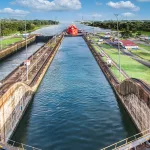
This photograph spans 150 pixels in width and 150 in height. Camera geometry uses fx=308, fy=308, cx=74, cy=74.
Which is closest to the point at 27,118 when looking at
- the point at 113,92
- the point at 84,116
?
the point at 84,116

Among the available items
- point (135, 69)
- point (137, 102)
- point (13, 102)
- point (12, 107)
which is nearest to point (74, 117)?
point (13, 102)

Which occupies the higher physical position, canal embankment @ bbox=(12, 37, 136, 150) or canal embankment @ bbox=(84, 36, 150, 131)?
canal embankment @ bbox=(84, 36, 150, 131)

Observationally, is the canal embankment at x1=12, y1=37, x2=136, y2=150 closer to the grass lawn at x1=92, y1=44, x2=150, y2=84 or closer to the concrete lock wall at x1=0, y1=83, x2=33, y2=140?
the concrete lock wall at x1=0, y1=83, x2=33, y2=140

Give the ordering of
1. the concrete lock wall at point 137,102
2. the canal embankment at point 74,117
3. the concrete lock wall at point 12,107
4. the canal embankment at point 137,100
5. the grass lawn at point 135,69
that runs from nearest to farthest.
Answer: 1. the concrete lock wall at point 12,107
2. the concrete lock wall at point 137,102
3. the canal embankment at point 137,100
4. the canal embankment at point 74,117
5. the grass lawn at point 135,69

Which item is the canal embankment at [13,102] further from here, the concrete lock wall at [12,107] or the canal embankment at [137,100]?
the canal embankment at [137,100]

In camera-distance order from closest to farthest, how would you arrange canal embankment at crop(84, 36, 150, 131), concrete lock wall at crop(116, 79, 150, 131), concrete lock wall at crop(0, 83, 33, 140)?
concrete lock wall at crop(0, 83, 33, 140) → concrete lock wall at crop(116, 79, 150, 131) → canal embankment at crop(84, 36, 150, 131)

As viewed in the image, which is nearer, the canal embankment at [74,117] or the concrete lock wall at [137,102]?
the concrete lock wall at [137,102]

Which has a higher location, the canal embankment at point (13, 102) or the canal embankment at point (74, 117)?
the canal embankment at point (13, 102)

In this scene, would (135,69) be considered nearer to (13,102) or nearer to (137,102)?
(137,102)

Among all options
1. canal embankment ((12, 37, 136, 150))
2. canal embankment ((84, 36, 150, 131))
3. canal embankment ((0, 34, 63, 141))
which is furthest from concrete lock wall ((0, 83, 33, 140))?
canal embankment ((84, 36, 150, 131))

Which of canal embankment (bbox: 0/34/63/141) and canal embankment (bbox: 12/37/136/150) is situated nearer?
canal embankment (bbox: 0/34/63/141)

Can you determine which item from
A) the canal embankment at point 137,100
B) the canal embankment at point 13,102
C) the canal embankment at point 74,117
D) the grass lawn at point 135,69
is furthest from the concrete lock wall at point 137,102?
the canal embankment at point 13,102
